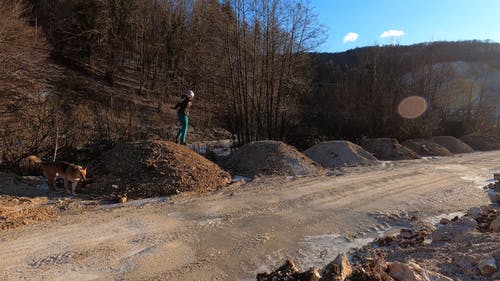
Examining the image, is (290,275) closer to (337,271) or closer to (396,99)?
(337,271)

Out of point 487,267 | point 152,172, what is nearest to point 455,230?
point 487,267

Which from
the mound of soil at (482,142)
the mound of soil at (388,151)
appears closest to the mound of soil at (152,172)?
the mound of soil at (388,151)

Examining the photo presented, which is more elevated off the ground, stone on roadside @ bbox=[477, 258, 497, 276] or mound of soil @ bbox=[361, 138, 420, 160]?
stone on roadside @ bbox=[477, 258, 497, 276]

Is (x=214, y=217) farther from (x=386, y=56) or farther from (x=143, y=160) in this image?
(x=386, y=56)

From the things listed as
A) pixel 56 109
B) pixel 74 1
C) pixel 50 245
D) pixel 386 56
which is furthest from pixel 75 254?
pixel 74 1

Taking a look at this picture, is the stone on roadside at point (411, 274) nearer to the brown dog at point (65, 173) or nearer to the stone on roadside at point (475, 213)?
the stone on roadside at point (475, 213)

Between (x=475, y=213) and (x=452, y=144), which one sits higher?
(x=475, y=213)

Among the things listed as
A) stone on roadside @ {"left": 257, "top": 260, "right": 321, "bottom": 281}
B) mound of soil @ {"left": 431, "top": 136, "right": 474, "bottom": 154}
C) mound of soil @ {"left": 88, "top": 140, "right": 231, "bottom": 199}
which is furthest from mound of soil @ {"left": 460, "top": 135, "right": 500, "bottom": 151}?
stone on roadside @ {"left": 257, "top": 260, "right": 321, "bottom": 281}

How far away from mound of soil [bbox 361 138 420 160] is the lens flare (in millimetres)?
5466

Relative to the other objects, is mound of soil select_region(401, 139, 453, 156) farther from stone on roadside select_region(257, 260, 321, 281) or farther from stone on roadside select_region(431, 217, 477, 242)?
stone on roadside select_region(257, 260, 321, 281)

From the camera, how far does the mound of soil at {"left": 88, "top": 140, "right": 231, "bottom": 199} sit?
10.1 metres

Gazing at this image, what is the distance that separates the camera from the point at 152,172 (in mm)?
10680

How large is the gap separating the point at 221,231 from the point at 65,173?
4035mm

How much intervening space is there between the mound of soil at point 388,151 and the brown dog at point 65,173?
519 inches
